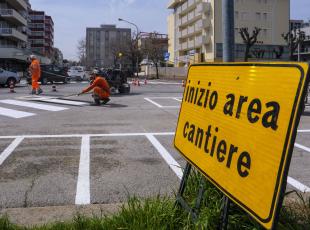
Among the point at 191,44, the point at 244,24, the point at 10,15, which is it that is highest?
the point at 10,15

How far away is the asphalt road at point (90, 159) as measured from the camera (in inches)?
221

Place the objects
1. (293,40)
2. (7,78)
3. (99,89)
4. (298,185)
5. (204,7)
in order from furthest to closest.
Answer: (204,7) < (7,78) < (293,40) < (99,89) < (298,185)

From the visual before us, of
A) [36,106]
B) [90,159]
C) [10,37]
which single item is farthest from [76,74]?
[90,159]

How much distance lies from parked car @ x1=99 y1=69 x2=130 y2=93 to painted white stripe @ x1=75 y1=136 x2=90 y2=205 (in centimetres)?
1452

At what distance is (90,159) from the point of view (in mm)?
7703

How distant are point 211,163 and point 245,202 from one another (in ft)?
1.95

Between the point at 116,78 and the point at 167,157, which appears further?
the point at 116,78

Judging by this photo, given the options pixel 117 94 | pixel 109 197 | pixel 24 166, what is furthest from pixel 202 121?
pixel 117 94

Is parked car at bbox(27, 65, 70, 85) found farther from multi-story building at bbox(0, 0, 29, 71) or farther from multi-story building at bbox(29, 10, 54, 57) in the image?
multi-story building at bbox(29, 10, 54, 57)

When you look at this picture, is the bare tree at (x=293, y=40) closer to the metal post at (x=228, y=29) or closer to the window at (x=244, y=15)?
the window at (x=244, y=15)

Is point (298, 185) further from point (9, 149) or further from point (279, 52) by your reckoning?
point (279, 52)

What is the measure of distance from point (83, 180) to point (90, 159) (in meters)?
1.47

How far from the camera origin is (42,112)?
15477 mm

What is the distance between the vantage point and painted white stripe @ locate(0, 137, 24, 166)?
7.83 metres
